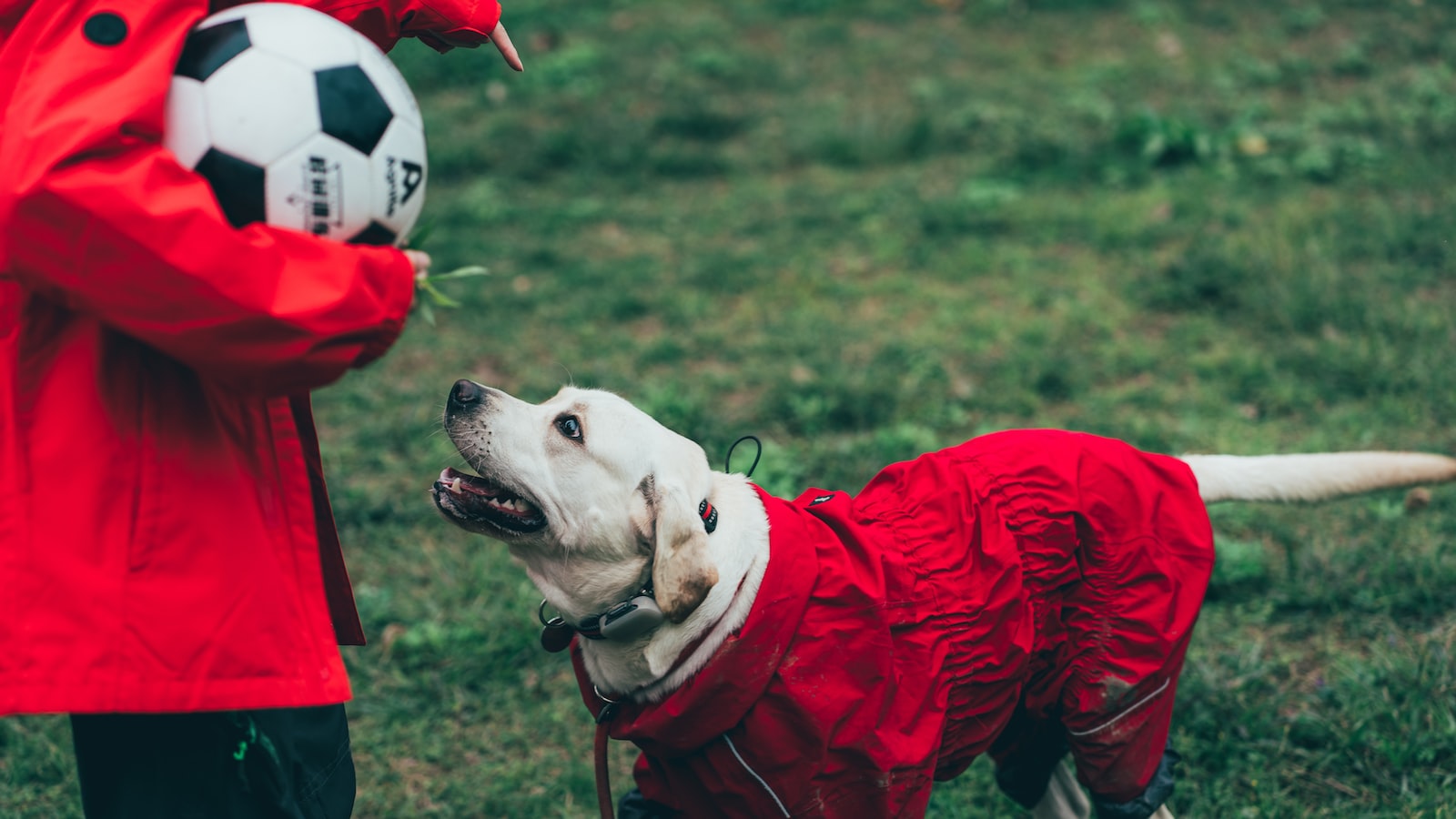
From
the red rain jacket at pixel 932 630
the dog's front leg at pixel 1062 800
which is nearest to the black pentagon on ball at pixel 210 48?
the red rain jacket at pixel 932 630

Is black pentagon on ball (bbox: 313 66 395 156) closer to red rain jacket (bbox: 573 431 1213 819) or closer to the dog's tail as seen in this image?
red rain jacket (bbox: 573 431 1213 819)

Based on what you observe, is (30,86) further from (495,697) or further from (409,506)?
(409,506)

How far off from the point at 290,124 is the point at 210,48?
0.17 m

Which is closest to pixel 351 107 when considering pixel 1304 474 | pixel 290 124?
pixel 290 124

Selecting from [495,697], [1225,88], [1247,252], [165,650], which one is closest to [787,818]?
[165,650]

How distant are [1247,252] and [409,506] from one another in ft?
15.1

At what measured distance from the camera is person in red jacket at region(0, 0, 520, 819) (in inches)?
64.2

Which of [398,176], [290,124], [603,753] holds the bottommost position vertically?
[603,753]

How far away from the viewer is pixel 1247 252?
20.2 feet

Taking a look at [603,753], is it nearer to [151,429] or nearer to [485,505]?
[485,505]

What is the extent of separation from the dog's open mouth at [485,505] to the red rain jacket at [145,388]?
577 millimetres

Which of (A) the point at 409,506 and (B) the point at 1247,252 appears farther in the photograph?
(B) the point at 1247,252

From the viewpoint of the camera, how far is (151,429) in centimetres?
187

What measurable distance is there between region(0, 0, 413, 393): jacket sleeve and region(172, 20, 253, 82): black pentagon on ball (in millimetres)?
40
